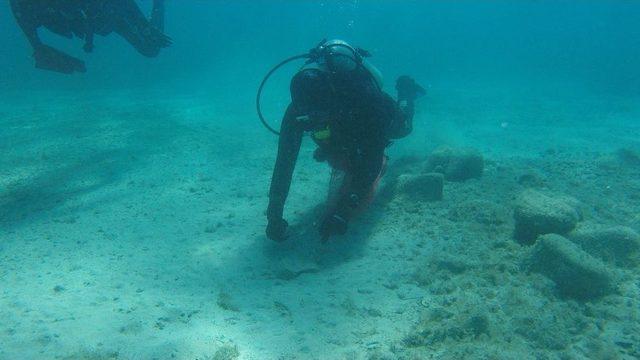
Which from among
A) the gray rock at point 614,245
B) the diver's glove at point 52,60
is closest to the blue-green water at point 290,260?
the gray rock at point 614,245

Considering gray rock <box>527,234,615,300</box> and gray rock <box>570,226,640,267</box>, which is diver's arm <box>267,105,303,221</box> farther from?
gray rock <box>570,226,640,267</box>

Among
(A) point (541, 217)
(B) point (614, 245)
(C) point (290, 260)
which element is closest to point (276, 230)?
(C) point (290, 260)

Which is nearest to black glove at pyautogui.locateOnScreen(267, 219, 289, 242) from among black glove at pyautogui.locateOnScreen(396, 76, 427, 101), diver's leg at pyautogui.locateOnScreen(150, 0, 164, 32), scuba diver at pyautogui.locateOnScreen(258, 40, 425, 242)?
scuba diver at pyautogui.locateOnScreen(258, 40, 425, 242)

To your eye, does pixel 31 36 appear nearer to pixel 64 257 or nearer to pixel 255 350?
pixel 64 257

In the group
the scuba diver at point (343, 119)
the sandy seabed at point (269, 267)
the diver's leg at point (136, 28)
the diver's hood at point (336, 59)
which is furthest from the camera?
the diver's leg at point (136, 28)

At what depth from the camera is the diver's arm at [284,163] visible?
184 inches

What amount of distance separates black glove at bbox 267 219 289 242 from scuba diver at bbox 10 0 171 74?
530 centimetres

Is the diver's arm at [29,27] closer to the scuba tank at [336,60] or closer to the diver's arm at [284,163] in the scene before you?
the scuba tank at [336,60]

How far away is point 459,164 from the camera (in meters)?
6.89

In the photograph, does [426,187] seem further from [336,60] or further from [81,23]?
[81,23]

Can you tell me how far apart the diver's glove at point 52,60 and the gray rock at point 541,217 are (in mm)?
7823

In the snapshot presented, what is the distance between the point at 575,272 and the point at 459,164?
11.5 feet

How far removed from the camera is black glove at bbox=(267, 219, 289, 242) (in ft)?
15.6

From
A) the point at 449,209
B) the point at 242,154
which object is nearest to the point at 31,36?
the point at 242,154
